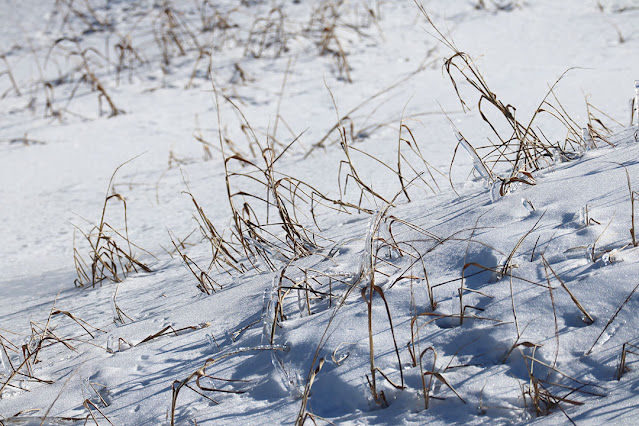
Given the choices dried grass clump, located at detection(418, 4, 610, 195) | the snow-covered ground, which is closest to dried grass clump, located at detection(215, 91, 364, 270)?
the snow-covered ground

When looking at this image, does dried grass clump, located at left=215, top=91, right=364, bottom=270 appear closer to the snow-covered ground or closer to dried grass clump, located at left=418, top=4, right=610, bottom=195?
the snow-covered ground

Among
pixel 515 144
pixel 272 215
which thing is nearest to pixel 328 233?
pixel 272 215

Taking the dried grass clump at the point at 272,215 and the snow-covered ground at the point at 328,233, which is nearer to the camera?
the snow-covered ground at the point at 328,233

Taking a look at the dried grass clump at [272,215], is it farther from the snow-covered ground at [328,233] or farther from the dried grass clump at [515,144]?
the dried grass clump at [515,144]

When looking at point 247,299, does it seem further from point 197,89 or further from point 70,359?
point 197,89

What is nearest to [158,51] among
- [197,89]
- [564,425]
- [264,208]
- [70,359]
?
[197,89]

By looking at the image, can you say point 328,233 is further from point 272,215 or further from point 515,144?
A: point 515,144

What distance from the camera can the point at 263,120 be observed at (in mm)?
3535

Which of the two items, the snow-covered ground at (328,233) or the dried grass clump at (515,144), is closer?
the snow-covered ground at (328,233)

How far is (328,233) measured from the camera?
193cm

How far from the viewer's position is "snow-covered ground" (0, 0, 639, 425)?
1011 mm

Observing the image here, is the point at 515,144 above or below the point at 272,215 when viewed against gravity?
above

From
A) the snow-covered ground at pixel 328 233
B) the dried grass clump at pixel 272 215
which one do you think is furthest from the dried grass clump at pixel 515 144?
the dried grass clump at pixel 272 215

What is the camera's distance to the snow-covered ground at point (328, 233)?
1.01 meters
